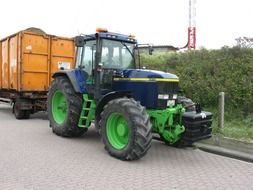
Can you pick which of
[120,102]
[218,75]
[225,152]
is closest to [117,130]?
[120,102]

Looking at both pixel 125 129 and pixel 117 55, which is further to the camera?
pixel 117 55

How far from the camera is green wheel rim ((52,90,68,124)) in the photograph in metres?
10.5

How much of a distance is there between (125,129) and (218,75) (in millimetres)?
5694

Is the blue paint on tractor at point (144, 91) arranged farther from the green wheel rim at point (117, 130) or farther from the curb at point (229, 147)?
the curb at point (229, 147)

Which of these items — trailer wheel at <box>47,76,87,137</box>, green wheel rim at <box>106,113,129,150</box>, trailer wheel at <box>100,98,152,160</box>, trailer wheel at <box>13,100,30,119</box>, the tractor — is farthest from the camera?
trailer wheel at <box>13,100,30,119</box>

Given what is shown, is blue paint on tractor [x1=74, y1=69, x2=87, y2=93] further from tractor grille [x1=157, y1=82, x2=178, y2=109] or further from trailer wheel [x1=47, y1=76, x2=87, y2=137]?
tractor grille [x1=157, y1=82, x2=178, y2=109]

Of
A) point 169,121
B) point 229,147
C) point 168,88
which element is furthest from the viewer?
point 229,147

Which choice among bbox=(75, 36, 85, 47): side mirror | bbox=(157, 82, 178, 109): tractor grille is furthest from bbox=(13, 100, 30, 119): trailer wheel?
bbox=(157, 82, 178, 109): tractor grille

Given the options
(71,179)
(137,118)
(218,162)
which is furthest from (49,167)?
(218,162)

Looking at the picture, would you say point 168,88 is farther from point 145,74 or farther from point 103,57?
point 103,57

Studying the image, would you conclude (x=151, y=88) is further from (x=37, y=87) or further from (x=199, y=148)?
(x=37, y=87)

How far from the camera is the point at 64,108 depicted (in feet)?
34.2

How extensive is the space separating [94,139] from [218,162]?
3400 mm

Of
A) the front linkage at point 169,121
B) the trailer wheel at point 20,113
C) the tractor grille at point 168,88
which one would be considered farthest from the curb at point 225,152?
the trailer wheel at point 20,113
